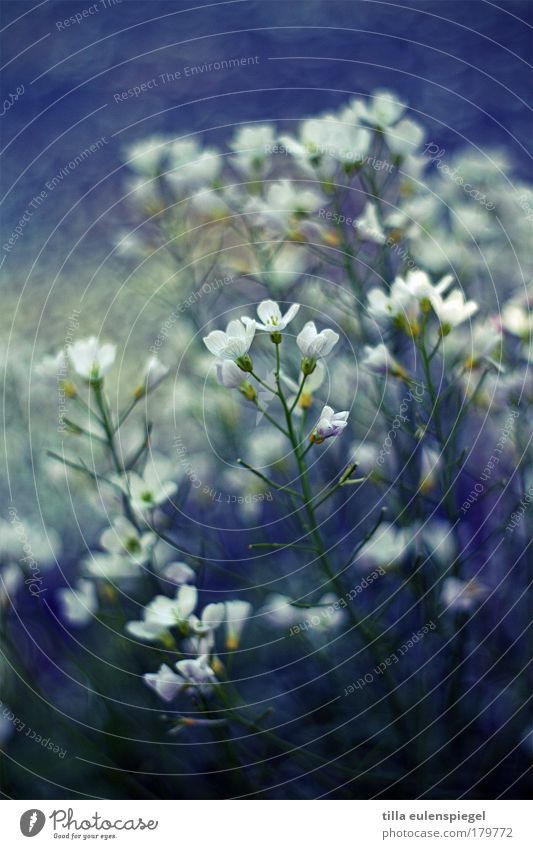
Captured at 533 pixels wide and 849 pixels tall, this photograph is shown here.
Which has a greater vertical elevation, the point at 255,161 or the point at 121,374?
the point at 255,161

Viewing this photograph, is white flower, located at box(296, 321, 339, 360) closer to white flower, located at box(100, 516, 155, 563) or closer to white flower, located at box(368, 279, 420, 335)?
white flower, located at box(368, 279, 420, 335)

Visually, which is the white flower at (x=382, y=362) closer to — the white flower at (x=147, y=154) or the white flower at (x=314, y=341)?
the white flower at (x=314, y=341)

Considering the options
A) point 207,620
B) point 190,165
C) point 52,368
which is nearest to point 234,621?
point 207,620

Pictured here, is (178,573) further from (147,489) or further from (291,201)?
(291,201)

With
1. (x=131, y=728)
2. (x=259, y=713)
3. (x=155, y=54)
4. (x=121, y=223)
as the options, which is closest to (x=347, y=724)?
(x=259, y=713)
